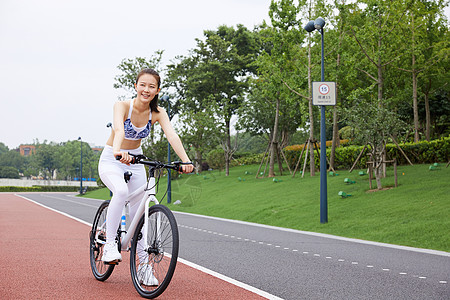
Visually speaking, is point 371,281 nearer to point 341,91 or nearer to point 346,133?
point 341,91

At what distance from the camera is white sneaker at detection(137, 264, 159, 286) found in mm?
4617

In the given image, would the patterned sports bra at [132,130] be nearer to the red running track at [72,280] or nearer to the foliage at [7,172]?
the red running track at [72,280]

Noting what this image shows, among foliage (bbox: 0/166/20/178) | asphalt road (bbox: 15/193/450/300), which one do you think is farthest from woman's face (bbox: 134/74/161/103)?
foliage (bbox: 0/166/20/178)

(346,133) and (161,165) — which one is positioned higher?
(346,133)

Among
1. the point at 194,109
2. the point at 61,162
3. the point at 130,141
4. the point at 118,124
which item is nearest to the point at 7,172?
the point at 61,162

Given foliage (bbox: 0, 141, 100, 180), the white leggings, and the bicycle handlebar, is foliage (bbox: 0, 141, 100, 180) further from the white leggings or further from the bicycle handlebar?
the bicycle handlebar

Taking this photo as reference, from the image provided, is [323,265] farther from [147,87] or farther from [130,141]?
[147,87]

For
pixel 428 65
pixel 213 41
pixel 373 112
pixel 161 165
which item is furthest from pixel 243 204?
pixel 213 41

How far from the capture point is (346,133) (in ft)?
132

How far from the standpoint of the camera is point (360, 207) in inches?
622

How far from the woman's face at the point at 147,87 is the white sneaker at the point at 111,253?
151 cm

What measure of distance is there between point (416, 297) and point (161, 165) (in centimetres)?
297

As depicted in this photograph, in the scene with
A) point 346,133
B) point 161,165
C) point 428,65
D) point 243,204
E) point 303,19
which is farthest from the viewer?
point 346,133

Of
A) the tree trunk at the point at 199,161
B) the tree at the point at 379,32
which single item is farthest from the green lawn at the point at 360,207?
the tree trunk at the point at 199,161
